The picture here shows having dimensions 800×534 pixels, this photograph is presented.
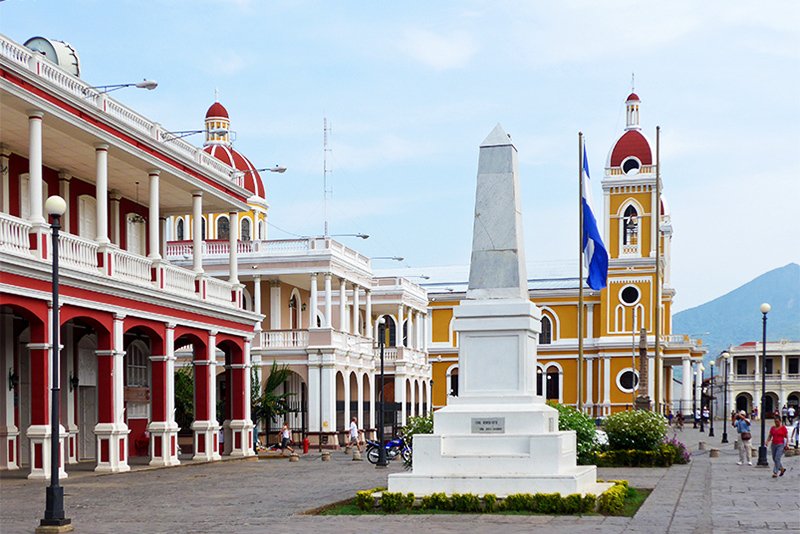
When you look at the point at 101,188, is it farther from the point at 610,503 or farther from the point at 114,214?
the point at 610,503

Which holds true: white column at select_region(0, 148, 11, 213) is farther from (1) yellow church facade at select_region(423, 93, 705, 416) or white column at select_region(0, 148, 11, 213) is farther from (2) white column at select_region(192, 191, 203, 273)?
(1) yellow church facade at select_region(423, 93, 705, 416)

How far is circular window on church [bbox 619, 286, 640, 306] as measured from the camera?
82.1 metres

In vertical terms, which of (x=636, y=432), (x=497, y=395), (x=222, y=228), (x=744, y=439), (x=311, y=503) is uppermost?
(x=222, y=228)

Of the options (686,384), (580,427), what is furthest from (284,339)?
(686,384)

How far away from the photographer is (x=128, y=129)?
97.8ft

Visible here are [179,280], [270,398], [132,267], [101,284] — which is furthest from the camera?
[270,398]

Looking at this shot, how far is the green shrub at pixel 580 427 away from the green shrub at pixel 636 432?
5315mm

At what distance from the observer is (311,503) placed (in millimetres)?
19547

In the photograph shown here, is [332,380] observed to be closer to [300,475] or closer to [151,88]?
[300,475]

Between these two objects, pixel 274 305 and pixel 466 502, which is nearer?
pixel 466 502

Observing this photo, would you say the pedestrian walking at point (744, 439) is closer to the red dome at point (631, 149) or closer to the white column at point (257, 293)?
the white column at point (257, 293)

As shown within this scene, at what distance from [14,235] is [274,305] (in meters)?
28.5

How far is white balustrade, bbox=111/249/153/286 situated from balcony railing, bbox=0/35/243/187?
132 inches

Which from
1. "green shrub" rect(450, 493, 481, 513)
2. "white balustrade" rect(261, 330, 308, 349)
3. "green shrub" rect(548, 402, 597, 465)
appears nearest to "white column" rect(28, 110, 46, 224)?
"green shrub" rect(548, 402, 597, 465)
